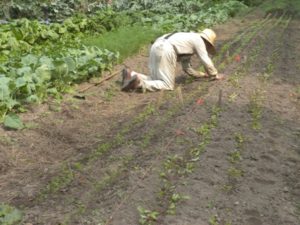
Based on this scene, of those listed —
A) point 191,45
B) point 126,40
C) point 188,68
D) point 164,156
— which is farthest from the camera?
point 126,40

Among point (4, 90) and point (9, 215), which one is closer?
point (9, 215)

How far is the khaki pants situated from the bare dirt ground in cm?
23

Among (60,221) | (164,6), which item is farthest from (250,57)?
(164,6)

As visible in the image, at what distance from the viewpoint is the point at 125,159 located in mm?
5227

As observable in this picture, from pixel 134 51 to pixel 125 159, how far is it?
19.9 ft

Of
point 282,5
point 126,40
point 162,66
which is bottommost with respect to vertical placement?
point 282,5

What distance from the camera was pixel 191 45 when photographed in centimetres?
800

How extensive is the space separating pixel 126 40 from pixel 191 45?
3.36 metres

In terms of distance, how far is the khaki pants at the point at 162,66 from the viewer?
8000 millimetres

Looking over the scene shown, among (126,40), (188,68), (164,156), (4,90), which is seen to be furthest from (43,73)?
(126,40)

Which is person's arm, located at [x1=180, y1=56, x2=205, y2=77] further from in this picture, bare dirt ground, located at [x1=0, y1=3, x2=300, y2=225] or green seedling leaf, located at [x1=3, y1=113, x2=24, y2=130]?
green seedling leaf, located at [x1=3, y1=113, x2=24, y2=130]

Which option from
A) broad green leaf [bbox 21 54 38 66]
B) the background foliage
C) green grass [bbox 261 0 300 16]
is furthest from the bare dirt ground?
green grass [bbox 261 0 300 16]

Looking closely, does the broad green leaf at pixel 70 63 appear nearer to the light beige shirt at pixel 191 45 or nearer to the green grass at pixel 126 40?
the light beige shirt at pixel 191 45

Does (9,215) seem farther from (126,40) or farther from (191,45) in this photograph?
(126,40)
